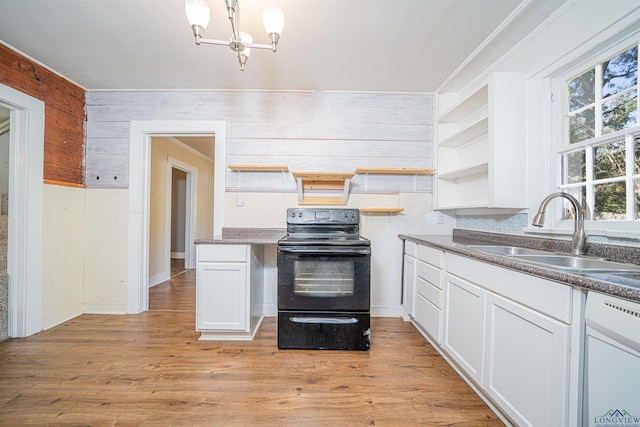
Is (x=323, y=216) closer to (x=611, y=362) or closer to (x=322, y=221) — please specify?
(x=322, y=221)

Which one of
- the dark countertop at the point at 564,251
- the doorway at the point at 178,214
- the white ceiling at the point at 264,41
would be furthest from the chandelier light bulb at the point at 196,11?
the doorway at the point at 178,214

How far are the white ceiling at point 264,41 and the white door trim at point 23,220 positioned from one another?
0.54 meters

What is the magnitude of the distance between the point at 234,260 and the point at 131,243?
1.35 m

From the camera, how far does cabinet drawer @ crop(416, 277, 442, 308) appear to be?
72.2 inches

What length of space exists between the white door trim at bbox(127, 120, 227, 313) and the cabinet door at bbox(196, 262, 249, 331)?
68cm

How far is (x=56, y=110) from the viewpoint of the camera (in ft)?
7.76

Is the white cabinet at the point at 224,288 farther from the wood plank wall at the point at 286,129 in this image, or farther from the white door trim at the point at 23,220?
the white door trim at the point at 23,220

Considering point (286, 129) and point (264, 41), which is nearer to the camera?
point (264, 41)

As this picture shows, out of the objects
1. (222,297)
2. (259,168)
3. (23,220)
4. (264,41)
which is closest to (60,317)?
(23,220)

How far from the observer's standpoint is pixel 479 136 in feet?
7.47

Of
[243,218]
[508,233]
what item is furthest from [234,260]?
[508,233]

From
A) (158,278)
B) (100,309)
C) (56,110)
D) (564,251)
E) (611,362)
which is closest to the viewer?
(611,362)

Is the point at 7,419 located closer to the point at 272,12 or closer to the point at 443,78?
the point at 272,12

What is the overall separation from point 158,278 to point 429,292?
12.1 feet
